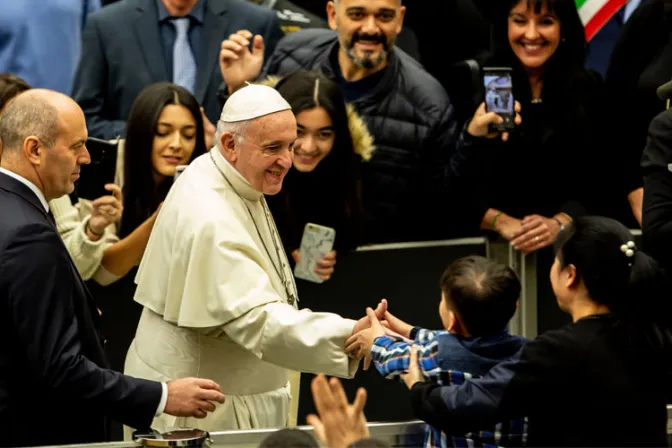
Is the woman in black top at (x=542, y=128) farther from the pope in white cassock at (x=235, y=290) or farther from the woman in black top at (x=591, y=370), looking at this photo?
the woman in black top at (x=591, y=370)

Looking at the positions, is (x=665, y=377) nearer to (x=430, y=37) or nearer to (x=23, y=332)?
(x=23, y=332)

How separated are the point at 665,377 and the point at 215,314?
5.01 feet

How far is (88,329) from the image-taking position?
13.2 feet

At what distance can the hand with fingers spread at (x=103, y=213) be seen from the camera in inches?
217

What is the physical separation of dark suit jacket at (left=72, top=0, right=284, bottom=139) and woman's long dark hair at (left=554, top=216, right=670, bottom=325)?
10.2 feet

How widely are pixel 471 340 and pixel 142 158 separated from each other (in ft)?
8.30

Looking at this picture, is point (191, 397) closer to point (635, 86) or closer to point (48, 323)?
point (48, 323)

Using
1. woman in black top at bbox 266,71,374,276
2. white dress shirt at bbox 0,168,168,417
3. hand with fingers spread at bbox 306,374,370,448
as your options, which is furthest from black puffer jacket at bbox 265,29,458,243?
hand with fingers spread at bbox 306,374,370,448

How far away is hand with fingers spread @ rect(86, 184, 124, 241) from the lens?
18.1 feet

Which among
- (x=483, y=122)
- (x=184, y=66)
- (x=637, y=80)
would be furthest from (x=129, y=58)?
(x=637, y=80)

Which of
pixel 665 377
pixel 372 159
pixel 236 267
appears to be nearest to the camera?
pixel 665 377

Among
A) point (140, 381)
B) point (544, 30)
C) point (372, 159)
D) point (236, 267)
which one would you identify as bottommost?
point (140, 381)

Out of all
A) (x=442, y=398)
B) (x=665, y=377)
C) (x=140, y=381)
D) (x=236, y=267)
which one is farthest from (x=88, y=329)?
(x=665, y=377)

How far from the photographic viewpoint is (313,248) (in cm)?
593
